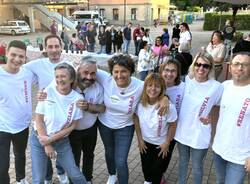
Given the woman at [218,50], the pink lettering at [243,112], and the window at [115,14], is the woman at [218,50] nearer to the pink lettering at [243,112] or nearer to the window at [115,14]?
the pink lettering at [243,112]

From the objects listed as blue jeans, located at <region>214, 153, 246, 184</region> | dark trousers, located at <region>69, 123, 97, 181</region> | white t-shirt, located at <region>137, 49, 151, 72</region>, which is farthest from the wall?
blue jeans, located at <region>214, 153, 246, 184</region>

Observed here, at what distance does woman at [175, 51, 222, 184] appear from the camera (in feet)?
10.9

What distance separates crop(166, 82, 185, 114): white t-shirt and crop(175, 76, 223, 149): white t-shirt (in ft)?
0.24

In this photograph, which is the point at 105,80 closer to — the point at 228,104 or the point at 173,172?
the point at 228,104

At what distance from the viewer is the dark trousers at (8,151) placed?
3526mm

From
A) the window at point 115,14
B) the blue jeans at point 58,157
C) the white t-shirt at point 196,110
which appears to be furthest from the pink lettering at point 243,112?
the window at point 115,14

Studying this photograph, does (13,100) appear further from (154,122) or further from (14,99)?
(154,122)

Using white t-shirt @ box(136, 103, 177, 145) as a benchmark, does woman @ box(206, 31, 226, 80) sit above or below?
above

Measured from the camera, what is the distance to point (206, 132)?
3436 mm

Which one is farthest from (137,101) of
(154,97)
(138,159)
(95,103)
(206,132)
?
(138,159)

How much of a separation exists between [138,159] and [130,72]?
2210 millimetres

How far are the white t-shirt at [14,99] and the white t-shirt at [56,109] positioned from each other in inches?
17.1

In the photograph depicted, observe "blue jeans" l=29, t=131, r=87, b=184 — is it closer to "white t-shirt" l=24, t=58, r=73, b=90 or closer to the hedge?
"white t-shirt" l=24, t=58, r=73, b=90

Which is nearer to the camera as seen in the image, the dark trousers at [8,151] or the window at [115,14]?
the dark trousers at [8,151]
